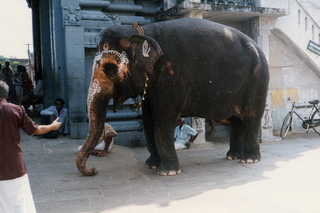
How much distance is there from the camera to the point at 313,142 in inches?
339

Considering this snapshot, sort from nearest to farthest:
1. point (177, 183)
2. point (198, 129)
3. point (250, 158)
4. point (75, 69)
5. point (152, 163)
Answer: point (177, 183)
point (152, 163)
point (250, 158)
point (75, 69)
point (198, 129)

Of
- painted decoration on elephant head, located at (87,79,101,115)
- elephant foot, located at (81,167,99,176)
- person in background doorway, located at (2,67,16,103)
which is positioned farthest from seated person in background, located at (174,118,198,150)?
person in background doorway, located at (2,67,16,103)

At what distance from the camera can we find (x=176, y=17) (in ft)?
26.7

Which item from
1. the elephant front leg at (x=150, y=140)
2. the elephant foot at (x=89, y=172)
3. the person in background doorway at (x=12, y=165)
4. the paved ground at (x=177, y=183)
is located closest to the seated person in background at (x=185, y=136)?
the paved ground at (x=177, y=183)

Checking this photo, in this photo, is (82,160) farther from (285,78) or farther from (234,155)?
(285,78)

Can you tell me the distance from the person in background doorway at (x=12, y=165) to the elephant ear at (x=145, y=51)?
Answer: 2.15 meters

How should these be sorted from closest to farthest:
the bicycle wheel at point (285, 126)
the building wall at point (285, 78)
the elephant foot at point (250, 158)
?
the elephant foot at point (250, 158)
the bicycle wheel at point (285, 126)
the building wall at point (285, 78)

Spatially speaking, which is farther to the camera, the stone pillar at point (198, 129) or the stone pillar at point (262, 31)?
the stone pillar at point (262, 31)

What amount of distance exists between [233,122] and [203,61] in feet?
5.42

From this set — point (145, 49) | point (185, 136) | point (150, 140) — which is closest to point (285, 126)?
point (185, 136)

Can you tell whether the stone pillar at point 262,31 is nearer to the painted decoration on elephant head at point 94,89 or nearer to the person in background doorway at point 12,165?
the painted decoration on elephant head at point 94,89

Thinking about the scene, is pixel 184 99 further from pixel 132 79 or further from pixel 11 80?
pixel 11 80

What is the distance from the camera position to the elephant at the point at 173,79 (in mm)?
5004

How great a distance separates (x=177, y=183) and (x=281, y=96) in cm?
599
